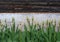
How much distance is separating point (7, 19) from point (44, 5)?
1.54ft

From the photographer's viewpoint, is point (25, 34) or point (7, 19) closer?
point (25, 34)

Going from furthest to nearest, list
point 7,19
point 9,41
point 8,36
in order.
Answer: point 7,19
point 8,36
point 9,41

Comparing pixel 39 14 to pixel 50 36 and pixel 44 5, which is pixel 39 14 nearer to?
pixel 44 5

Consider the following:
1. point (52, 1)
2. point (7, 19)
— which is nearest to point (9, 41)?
point (7, 19)

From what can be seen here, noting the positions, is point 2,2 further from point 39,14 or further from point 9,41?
point 9,41

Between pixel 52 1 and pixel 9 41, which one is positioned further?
pixel 52 1

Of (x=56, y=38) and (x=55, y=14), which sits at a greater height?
(x=55, y=14)

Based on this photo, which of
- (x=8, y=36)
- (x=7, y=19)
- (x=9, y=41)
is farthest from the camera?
(x=7, y=19)

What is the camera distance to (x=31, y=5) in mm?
3182

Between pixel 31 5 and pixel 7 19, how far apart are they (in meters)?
0.33

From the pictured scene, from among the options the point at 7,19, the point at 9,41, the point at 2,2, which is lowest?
the point at 9,41

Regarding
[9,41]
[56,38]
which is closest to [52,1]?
[56,38]

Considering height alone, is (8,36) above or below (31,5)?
below

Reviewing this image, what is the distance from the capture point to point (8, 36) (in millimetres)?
2449
